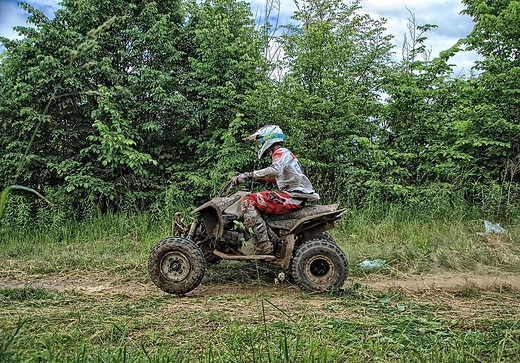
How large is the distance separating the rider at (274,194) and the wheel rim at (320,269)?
19.1 inches

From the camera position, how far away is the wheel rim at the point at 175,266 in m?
4.65

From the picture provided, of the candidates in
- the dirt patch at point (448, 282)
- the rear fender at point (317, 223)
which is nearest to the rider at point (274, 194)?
the rear fender at point (317, 223)

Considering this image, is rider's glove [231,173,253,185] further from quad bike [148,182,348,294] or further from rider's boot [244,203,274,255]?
rider's boot [244,203,274,255]

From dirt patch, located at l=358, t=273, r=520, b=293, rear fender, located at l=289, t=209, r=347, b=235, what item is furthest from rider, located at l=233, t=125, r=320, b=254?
dirt patch, located at l=358, t=273, r=520, b=293

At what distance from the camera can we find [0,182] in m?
9.36

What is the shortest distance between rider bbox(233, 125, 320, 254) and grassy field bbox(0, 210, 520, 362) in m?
0.68

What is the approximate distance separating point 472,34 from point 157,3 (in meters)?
7.97

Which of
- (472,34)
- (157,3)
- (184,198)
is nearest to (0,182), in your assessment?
(184,198)

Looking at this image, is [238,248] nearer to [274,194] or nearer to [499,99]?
[274,194]

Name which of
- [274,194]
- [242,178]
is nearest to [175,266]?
[242,178]

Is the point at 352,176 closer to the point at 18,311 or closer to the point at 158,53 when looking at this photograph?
the point at 158,53

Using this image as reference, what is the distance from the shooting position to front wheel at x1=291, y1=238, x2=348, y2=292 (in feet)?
15.4

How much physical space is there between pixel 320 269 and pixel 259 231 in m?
0.81

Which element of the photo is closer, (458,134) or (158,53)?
(458,134)
